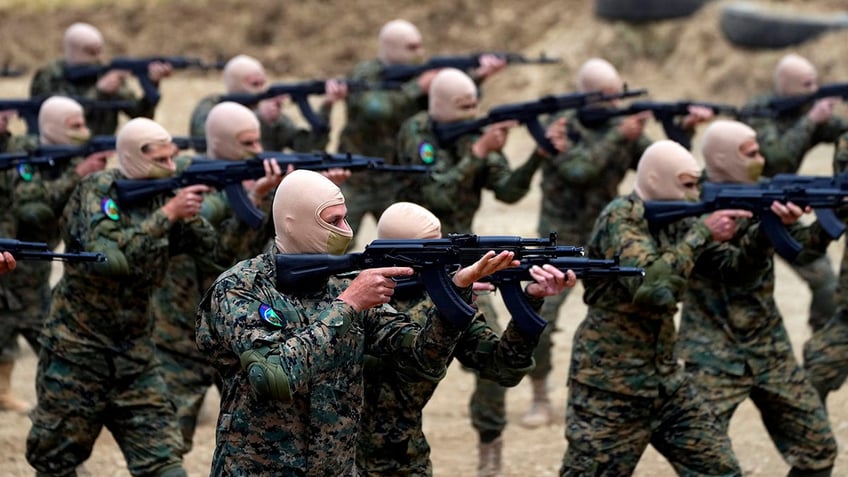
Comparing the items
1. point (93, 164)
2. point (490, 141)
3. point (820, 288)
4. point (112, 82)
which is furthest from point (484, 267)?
point (112, 82)

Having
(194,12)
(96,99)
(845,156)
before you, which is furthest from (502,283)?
(194,12)

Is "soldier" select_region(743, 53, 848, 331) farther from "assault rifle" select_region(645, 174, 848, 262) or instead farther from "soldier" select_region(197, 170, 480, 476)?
"soldier" select_region(197, 170, 480, 476)

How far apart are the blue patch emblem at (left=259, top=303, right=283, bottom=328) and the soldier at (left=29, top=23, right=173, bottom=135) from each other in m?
7.73

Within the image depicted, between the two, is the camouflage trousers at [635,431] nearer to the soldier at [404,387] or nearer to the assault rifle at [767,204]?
the assault rifle at [767,204]

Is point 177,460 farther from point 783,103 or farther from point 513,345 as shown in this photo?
point 783,103

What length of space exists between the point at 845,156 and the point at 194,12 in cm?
1652

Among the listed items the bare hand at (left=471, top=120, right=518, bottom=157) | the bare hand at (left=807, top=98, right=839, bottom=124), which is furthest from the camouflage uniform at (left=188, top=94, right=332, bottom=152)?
the bare hand at (left=807, top=98, right=839, bottom=124)

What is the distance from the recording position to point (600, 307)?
8.17 metres

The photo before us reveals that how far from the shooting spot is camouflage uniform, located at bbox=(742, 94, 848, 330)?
39.5ft

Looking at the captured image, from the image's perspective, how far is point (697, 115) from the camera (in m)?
12.1

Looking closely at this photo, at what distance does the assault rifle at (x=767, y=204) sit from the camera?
8203 millimetres

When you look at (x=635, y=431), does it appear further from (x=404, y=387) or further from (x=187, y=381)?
(x=187, y=381)

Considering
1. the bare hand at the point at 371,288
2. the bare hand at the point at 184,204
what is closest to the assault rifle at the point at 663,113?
the bare hand at the point at 184,204

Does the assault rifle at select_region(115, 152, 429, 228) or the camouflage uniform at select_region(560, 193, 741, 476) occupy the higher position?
the assault rifle at select_region(115, 152, 429, 228)
